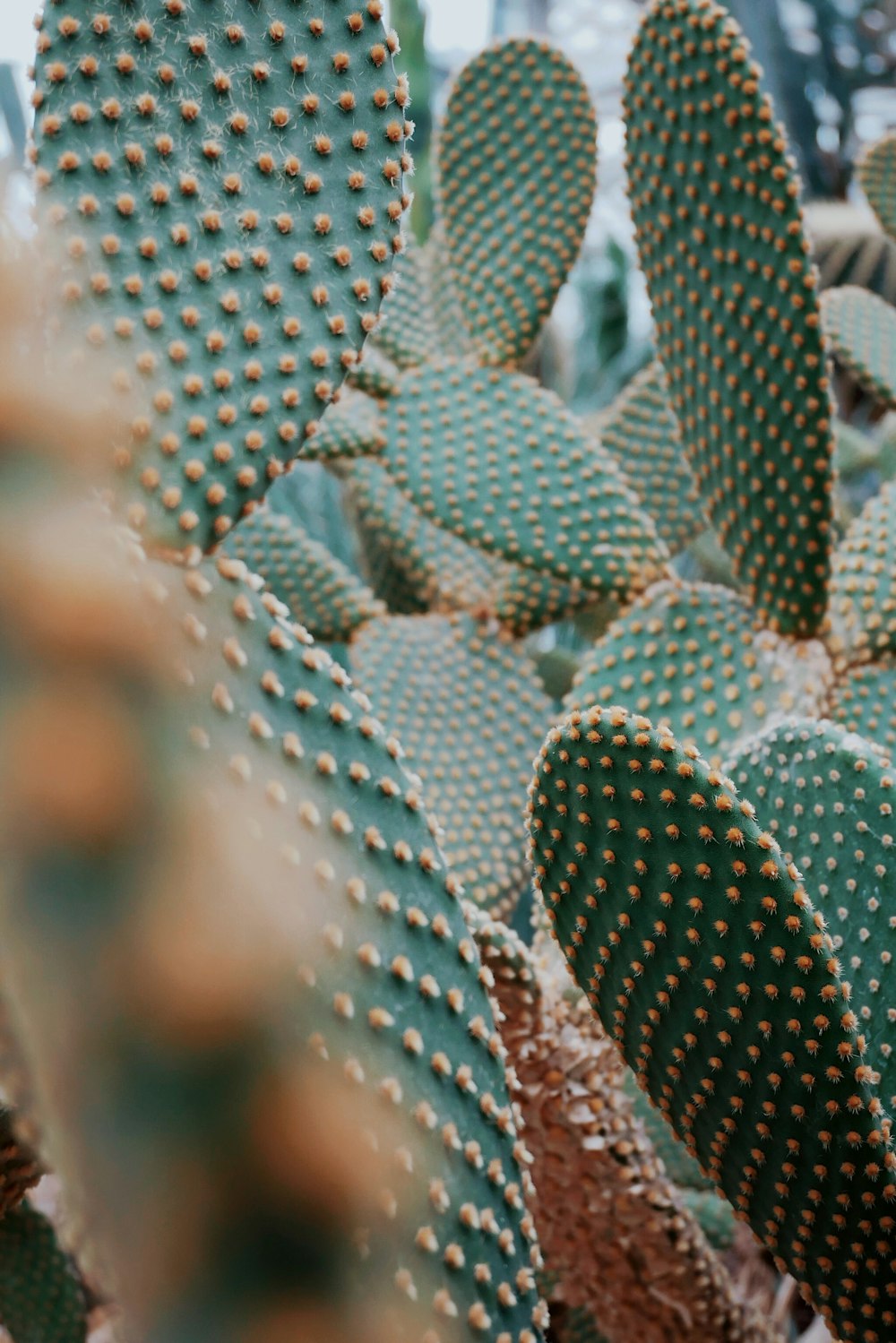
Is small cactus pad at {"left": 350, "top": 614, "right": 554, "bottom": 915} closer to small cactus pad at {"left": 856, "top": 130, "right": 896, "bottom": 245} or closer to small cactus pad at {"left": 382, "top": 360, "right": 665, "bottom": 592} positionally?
small cactus pad at {"left": 382, "top": 360, "right": 665, "bottom": 592}

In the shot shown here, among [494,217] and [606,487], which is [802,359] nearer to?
[606,487]

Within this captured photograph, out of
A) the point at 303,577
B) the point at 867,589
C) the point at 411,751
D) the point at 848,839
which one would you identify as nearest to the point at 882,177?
the point at 867,589

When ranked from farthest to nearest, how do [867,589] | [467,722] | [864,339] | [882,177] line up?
[882,177]
[864,339]
[467,722]
[867,589]

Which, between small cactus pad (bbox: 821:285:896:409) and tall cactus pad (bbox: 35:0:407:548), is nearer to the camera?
tall cactus pad (bbox: 35:0:407:548)

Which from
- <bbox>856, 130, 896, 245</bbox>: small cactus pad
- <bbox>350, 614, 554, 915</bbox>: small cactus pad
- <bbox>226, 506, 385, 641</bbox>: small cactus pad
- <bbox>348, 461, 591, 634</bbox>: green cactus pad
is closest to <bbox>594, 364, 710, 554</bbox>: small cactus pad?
<bbox>348, 461, 591, 634</bbox>: green cactus pad

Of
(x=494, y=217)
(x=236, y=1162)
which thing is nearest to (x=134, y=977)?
(x=236, y=1162)

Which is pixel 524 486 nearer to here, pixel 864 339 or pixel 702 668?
pixel 702 668
